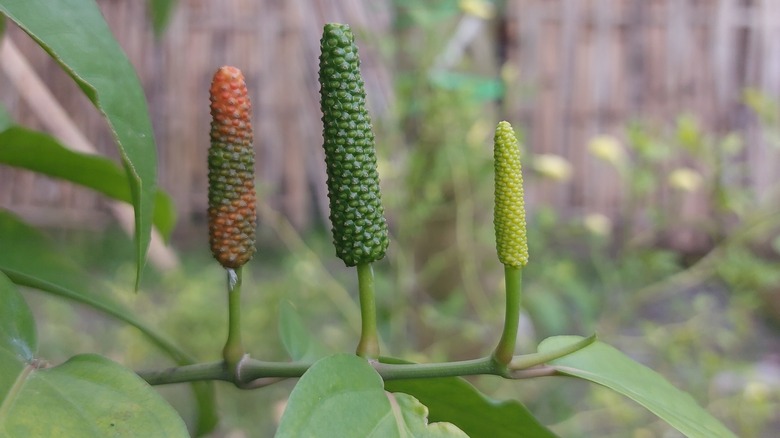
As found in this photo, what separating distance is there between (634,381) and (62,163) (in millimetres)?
418

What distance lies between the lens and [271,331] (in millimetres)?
1517

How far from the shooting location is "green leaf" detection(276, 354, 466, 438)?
0.28m

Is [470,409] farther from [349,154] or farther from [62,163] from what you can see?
[62,163]

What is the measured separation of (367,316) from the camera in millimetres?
374

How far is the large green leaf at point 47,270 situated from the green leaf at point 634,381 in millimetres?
272

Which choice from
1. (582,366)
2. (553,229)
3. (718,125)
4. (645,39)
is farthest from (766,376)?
(582,366)

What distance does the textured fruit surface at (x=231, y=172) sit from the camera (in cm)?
39

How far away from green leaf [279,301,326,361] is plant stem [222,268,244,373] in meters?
0.07

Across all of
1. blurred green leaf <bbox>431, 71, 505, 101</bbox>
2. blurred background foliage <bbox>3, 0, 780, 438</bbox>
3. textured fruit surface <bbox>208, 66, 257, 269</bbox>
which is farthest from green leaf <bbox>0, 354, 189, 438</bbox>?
blurred green leaf <bbox>431, 71, 505, 101</bbox>

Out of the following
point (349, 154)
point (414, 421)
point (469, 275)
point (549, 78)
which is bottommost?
point (469, 275)

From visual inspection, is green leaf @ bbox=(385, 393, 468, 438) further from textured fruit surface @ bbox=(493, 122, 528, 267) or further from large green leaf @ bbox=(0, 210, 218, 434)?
large green leaf @ bbox=(0, 210, 218, 434)

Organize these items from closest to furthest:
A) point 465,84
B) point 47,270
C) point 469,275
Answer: point 47,270, point 465,84, point 469,275

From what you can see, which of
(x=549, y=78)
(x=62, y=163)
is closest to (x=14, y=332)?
(x=62, y=163)

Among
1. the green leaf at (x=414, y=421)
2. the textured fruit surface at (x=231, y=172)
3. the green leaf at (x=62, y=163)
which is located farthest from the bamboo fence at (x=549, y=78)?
the green leaf at (x=414, y=421)
